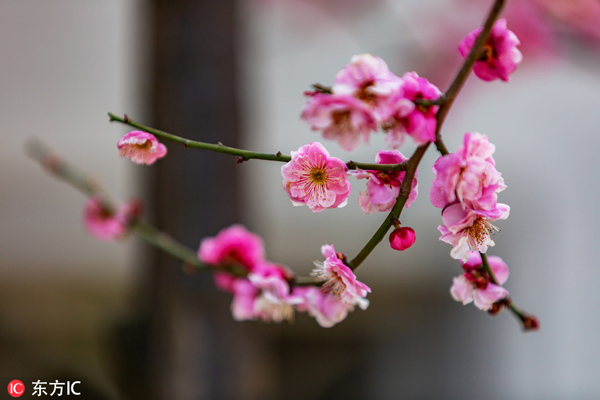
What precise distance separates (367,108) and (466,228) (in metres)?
0.13

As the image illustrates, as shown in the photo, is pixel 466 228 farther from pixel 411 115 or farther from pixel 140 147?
pixel 140 147

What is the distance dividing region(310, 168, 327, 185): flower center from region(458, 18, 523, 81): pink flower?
118 mm

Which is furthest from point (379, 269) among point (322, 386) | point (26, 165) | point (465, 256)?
point (465, 256)

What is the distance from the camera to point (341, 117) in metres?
0.27

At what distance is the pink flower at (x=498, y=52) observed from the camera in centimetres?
32

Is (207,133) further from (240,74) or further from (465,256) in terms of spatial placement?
(465,256)

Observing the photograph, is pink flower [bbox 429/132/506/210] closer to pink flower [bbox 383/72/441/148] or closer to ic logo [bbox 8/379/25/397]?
pink flower [bbox 383/72/441/148]

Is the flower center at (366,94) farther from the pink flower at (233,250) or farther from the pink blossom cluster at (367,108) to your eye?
the pink flower at (233,250)

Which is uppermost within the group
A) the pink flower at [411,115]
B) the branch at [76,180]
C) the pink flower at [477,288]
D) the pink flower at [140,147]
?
the branch at [76,180]

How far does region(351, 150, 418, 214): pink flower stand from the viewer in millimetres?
353

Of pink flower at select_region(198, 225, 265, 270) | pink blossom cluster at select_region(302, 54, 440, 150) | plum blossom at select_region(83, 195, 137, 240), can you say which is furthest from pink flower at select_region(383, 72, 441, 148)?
plum blossom at select_region(83, 195, 137, 240)

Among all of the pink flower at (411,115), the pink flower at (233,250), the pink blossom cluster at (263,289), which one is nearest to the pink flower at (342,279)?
the pink blossom cluster at (263,289)

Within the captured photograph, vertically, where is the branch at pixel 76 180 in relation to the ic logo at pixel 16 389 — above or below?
above

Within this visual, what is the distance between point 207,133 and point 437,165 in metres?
0.91
